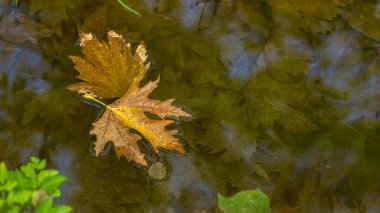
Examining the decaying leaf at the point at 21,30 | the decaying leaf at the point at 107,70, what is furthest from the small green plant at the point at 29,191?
the decaying leaf at the point at 21,30

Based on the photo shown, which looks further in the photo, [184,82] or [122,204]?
[184,82]

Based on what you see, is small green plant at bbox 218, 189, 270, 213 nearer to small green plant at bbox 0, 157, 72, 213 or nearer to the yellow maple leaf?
the yellow maple leaf

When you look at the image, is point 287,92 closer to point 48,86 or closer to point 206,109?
point 206,109

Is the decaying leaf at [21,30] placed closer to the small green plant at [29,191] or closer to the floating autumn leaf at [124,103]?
the floating autumn leaf at [124,103]

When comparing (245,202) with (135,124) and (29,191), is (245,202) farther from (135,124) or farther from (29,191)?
(29,191)

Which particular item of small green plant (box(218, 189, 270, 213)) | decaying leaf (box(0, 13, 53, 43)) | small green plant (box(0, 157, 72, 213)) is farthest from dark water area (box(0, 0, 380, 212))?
small green plant (box(0, 157, 72, 213))

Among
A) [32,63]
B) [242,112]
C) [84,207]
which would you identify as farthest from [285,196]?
[32,63]

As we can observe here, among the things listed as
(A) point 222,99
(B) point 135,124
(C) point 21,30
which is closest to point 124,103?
(B) point 135,124
